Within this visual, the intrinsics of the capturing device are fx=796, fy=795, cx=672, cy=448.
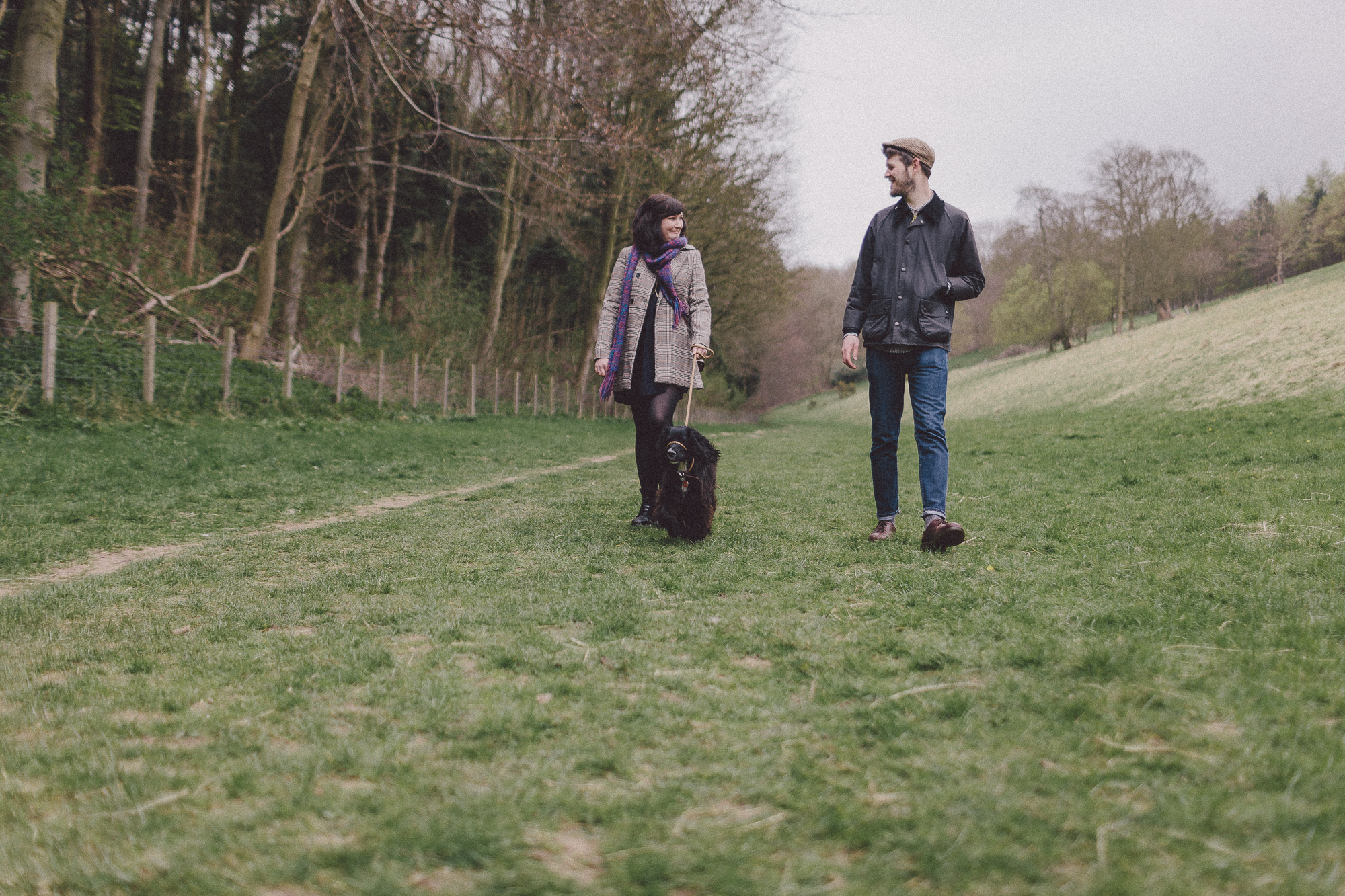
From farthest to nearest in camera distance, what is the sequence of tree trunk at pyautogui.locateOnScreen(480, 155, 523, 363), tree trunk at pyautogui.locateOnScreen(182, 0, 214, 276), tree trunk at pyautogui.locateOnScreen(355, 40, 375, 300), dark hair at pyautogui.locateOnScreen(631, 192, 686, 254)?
tree trunk at pyautogui.locateOnScreen(480, 155, 523, 363) → tree trunk at pyautogui.locateOnScreen(355, 40, 375, 300) → tree trunk at pyautogui.locateOnScreen(182, 0, 214, 276) → dark hair at pyautogui.locateOnScreen(631, 192, 686, 254)

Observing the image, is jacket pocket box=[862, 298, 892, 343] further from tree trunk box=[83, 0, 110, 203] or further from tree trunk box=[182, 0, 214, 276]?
tree trunk box=[83, 0, 110, 203]

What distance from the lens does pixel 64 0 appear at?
12273 millimetres

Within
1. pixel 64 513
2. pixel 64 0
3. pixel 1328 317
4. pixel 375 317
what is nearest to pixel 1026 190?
pixel 1328 317

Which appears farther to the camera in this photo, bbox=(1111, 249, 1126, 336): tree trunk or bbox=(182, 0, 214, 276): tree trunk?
bbox=(1111, 249, 1126, 336): tree trunk

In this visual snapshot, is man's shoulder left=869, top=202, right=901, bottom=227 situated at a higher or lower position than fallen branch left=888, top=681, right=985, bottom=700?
Result: higher

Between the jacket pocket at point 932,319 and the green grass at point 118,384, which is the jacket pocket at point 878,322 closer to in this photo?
the jacket pocket at point 932,319

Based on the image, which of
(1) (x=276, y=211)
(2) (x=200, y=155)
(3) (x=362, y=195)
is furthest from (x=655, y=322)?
(3) (x=362, y=195)

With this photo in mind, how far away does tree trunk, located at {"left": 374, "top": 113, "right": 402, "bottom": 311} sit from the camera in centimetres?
2300

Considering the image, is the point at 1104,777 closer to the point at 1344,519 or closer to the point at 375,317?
the point at 1344,519

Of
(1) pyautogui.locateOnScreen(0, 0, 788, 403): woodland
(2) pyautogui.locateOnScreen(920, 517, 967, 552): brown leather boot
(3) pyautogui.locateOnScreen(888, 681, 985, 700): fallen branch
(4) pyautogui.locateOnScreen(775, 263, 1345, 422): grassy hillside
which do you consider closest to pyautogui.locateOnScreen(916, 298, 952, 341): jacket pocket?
(2) pyautogui.locateOnScreen(920, 517, 967, 552): brown leather boot

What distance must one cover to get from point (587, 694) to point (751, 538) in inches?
112

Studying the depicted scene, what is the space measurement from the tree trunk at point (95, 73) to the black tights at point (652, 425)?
63.9ft

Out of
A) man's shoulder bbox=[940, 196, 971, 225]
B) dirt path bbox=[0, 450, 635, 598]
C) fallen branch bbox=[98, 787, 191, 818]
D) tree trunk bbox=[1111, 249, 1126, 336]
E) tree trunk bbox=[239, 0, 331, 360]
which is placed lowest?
dirt path bbox=[0, 450, 635, 598]

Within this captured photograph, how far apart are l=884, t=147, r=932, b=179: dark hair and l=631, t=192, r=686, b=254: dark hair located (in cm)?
142
